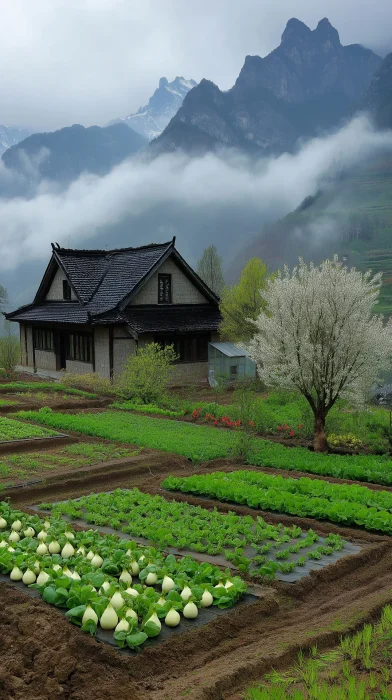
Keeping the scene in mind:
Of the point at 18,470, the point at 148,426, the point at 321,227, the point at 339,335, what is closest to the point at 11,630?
the point at 18,470

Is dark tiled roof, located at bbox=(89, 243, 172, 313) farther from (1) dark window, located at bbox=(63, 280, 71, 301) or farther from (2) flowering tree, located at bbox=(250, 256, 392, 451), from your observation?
(2) flowering tree, located at bbox=(250, 256, 392, 451)

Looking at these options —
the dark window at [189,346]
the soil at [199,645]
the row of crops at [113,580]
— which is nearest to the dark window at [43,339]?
the dark window at [189,346]

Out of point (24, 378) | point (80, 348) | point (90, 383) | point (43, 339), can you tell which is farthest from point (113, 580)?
point (43, 339)

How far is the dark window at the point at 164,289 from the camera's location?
110ft

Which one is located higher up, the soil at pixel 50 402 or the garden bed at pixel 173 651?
the soil at pixel 50 402

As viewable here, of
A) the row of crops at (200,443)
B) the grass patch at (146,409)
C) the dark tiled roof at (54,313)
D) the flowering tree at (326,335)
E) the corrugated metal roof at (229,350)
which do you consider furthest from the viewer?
the corrugated metal roof at (229,350)

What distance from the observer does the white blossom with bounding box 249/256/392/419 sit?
53.1ft

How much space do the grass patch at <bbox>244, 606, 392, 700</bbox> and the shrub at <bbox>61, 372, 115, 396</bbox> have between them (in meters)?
21.9

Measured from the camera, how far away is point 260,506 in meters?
12.1

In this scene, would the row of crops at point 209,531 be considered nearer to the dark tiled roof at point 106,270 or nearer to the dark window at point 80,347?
the dark tiled roof at point 106,270

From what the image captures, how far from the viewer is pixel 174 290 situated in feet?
112

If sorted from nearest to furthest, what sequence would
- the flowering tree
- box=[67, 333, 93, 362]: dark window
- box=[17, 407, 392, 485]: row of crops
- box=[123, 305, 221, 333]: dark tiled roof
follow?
box=[17, 407, 392, 485]: row of crops
the flowering tree
box=[123, 305, 221, 333]: dark tiled roof
box=[67, 333, 93, 362]: dark window

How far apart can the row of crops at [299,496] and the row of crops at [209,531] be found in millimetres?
767

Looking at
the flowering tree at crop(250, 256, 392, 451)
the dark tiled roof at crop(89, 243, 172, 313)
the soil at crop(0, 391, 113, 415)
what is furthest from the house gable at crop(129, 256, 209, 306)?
the flowering tree at crop(250, 256, 392, 451)
